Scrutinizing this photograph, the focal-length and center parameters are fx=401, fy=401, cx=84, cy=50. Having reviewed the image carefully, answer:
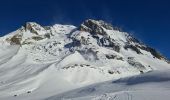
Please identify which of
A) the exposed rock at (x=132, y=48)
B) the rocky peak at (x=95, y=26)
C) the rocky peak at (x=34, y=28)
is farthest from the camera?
the rocky peak at (x=34, y=28)

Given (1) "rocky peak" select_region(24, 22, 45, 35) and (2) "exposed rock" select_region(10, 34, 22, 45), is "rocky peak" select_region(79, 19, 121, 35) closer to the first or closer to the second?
(1) "rocky peak" select_region(24, 22, 45, 35)

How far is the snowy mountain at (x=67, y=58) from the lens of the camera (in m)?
102

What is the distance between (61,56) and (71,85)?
3219cm

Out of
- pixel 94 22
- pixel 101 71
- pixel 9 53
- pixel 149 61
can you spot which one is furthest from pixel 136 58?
pixel 9 53

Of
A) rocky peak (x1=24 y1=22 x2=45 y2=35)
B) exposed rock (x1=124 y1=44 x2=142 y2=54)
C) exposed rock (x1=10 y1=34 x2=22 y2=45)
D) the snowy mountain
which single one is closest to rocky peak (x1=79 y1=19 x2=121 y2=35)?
the snowy mountain

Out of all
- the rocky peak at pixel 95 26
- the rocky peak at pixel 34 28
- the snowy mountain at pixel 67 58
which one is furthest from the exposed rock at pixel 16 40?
the rocky peak at pixel 95 26

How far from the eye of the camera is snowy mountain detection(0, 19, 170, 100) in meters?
102

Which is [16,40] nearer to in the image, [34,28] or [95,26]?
[34,28]

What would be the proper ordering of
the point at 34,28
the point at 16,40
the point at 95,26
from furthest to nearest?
the point at 34,28
the point at 95,26
the point at 16,40

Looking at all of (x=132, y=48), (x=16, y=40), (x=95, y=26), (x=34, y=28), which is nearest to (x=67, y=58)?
(x=132, y=48)

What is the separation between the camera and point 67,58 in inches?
4877

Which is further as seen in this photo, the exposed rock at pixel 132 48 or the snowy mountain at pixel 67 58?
the exposed rock at pixel 132 48

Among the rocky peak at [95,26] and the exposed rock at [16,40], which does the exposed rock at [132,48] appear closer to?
the rocky peak at [95,26]

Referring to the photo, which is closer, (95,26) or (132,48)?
(132,48)
